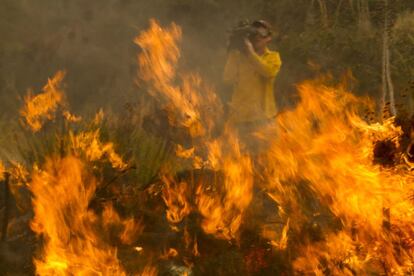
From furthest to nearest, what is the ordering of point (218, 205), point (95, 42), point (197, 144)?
point (95, 42) < point (197, 144) < point (218, 205)

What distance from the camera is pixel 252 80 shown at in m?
5.43

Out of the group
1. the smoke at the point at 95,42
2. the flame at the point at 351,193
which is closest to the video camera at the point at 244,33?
the flame at the point at 351,193

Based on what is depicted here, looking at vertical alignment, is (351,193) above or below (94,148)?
below

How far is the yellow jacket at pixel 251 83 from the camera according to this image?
17.7 feet

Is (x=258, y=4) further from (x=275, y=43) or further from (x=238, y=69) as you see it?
(x=238, y=69)

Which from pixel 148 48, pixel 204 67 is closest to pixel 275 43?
pixel 204 67

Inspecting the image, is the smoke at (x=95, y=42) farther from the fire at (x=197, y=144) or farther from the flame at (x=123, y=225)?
the flame at (x=123, y=225)

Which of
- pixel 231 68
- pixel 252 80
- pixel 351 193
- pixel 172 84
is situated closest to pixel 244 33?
pixel 231 68

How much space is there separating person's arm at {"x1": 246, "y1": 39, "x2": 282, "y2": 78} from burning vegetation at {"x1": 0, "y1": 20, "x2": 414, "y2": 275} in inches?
22.1

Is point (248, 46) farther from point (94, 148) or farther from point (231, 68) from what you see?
point (94, 148)

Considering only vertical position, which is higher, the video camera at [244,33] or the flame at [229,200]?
the video camera at [244,33]

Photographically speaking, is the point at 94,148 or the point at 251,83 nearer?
the point at 94,148

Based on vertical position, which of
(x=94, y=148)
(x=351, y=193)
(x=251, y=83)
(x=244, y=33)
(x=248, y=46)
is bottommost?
(x=351, y=193)

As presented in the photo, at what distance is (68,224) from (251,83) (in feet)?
8.01
